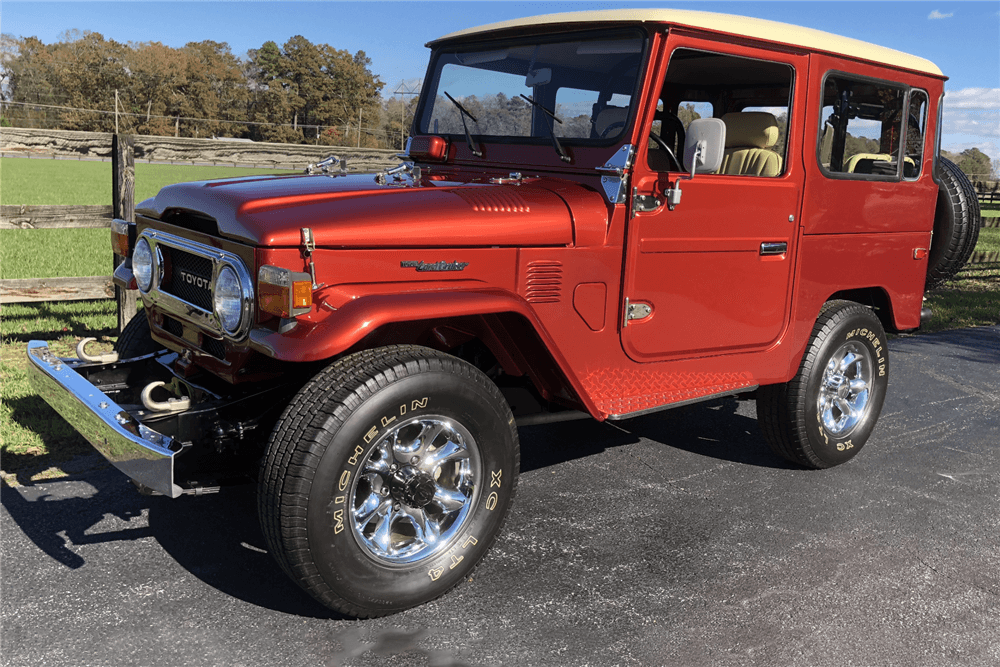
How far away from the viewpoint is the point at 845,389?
182 inches

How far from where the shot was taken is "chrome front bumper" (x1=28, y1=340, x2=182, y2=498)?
2625 mm

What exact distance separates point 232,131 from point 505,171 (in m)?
58.4

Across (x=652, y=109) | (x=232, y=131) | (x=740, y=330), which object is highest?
(x=232, y=131)

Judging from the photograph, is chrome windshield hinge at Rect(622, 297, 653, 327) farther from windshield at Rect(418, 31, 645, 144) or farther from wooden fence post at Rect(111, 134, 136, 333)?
wooden fence post at Rect(111, 134, 136, 333)

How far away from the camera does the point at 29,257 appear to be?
39.5 ft

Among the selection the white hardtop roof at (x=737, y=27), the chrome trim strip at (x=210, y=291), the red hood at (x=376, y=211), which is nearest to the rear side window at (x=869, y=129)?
the white hardtop roof at (x=737, y=27)

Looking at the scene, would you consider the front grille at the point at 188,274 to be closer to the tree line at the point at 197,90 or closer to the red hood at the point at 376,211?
the red hood at the point at 376,211

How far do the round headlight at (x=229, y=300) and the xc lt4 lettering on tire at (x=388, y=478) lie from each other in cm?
38

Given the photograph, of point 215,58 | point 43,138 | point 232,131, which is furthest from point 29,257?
point 215,58

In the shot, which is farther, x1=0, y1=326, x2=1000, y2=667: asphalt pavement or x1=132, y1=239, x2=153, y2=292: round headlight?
x1=132, y1=239, x2=153, y2=292: round headlight

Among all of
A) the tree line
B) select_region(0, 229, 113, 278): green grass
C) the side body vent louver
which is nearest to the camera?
the side body vent louver

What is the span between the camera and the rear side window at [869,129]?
415cm

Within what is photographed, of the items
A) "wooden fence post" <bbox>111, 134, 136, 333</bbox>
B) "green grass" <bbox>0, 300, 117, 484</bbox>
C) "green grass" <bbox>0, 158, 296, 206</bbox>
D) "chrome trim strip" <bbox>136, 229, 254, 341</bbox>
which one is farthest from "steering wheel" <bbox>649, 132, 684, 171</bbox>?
"green grass" <bbox>0, 158, 296, 206</bbox>

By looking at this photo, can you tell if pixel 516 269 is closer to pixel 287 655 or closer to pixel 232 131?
pixel 287 655
